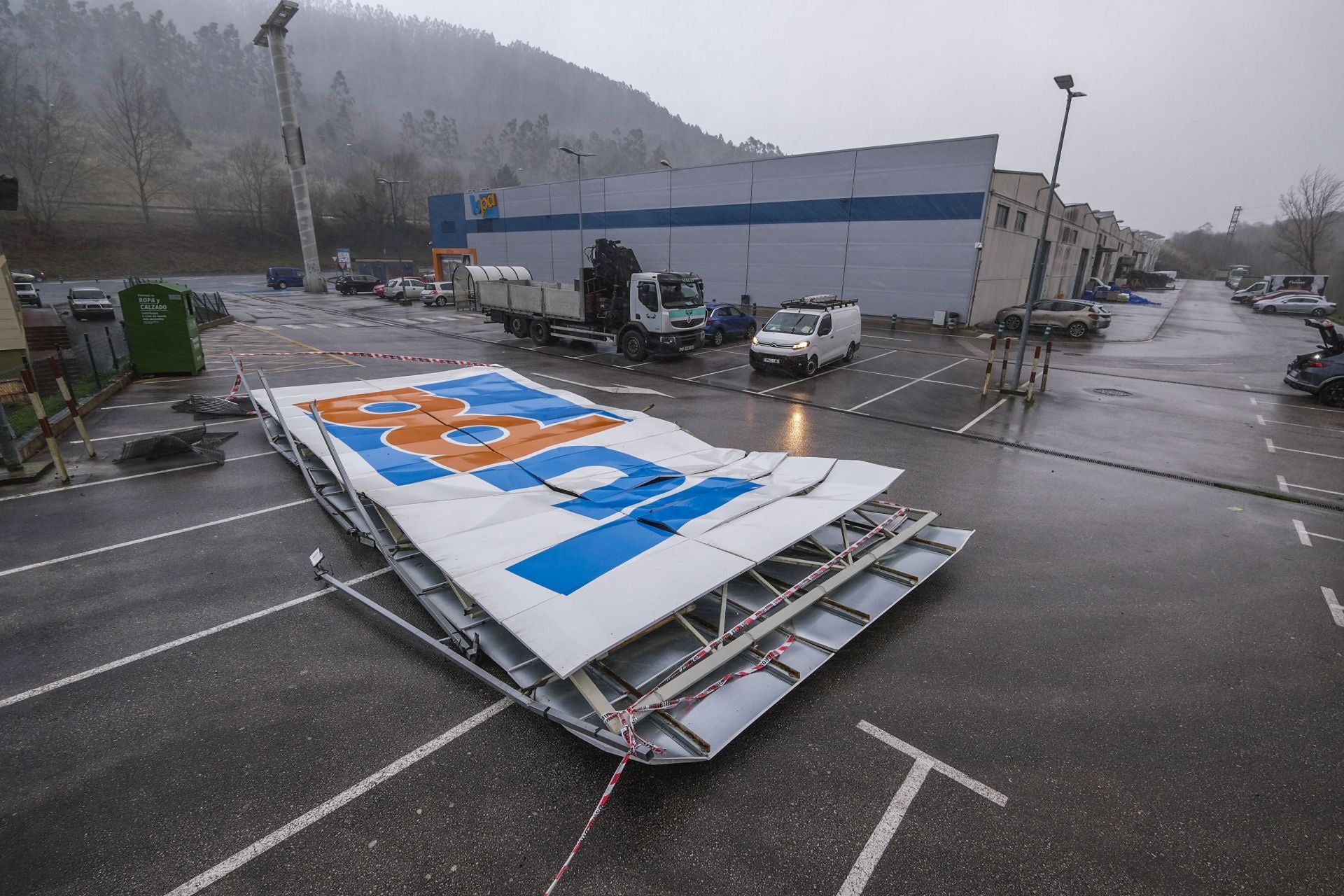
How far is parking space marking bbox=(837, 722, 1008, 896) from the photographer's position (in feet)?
11.0

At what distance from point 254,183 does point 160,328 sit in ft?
357

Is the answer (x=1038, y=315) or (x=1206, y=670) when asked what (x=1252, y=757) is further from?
(x=1038, y=315)

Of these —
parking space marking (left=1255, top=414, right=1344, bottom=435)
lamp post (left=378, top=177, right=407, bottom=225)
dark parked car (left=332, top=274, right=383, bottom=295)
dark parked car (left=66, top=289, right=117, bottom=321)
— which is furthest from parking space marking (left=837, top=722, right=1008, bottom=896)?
dark parked car (left=332, top=274, right=383, bottom=295)

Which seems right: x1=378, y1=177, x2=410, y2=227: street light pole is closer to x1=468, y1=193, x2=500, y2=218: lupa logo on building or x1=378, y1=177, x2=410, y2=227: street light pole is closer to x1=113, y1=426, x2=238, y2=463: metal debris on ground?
x1=468, y1=193, x2=500, y2=218: lupa logo on building

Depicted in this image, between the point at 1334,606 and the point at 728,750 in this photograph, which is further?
the point at 1334,606

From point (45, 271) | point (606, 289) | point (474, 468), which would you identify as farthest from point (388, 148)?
point (474, 468)

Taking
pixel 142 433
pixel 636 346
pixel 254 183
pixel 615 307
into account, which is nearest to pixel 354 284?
pixel 615 307

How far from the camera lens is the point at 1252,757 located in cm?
421

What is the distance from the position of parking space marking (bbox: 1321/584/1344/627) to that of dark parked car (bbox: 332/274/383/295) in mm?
55890

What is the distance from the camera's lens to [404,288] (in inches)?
1650

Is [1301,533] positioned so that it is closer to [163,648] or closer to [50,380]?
[163,648]

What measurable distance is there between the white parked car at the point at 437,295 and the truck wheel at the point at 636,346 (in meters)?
24.9

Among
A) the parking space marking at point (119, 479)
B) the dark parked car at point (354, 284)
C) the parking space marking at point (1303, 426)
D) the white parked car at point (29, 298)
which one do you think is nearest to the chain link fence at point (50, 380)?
the parking space marking at point (119, 479)

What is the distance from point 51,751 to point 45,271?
297 feet
